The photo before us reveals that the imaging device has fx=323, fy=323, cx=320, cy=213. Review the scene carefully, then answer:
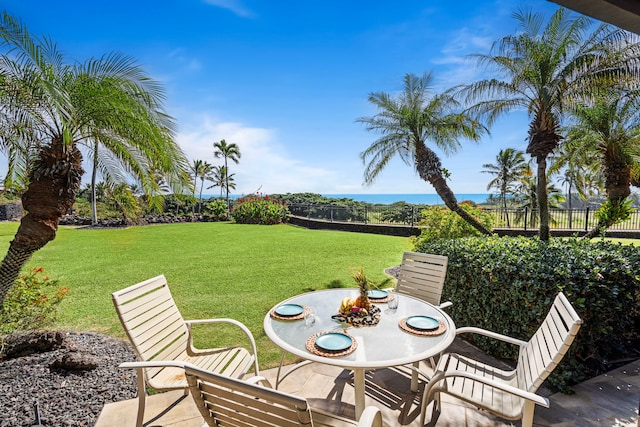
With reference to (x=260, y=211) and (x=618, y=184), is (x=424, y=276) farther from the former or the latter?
(x=260, y=211)

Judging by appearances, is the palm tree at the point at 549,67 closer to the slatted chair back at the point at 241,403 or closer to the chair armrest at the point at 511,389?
the chair armrest at the point at 511,389

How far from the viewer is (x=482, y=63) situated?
23.9ft

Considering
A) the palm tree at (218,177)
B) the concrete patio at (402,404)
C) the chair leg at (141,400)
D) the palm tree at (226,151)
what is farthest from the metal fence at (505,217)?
the palm tree at (218,177)

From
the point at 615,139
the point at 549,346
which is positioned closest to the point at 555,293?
the point at 549,346

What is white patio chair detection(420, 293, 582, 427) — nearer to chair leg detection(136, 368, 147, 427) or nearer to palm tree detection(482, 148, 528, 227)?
chair leg detection(136, 368, 147, 427)

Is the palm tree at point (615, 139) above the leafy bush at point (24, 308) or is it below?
above

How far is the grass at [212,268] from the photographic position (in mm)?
4945

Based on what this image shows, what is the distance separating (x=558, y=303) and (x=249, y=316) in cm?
388

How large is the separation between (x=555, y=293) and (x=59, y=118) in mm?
5271

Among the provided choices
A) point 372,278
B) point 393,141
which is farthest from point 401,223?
point 372,278

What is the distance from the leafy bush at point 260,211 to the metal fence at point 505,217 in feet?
9.29

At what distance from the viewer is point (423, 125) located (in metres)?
8.84

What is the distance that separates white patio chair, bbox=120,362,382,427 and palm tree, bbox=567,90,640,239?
8.92 metres

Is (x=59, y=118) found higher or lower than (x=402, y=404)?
higher
